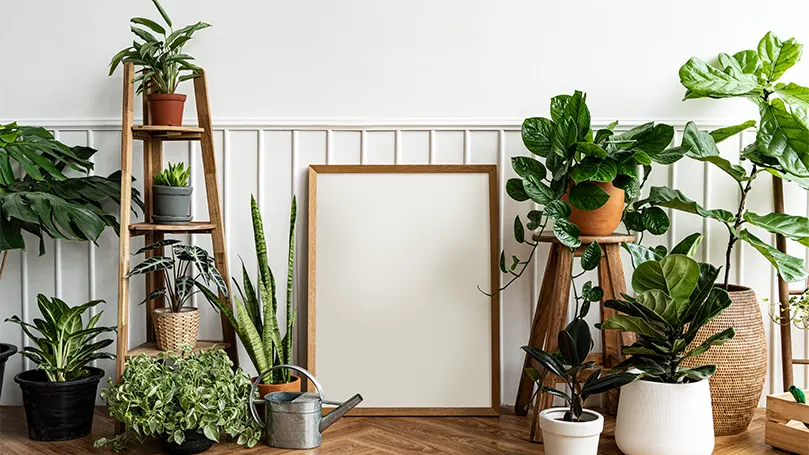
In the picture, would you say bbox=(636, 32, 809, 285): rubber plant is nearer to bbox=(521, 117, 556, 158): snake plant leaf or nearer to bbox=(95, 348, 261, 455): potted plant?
bbox=(521, 117, 556, 158): snake plant leaf

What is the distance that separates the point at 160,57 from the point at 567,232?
148 cm

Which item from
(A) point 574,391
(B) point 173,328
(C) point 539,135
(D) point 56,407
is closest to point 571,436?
(A) point 574,391

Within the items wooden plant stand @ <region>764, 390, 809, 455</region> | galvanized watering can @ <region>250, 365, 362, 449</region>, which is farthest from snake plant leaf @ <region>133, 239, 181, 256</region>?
wooden plant stand @ <region>764, 390, 809, 455</region>

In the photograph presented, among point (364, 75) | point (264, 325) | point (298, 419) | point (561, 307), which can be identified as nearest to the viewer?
point (298, 419)

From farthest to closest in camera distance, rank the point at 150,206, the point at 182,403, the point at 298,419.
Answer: the point at 150,206, the point at 298,419, the point at 182,403

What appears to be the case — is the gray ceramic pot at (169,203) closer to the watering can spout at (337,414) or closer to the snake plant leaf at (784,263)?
the watering can spout at (337,414)

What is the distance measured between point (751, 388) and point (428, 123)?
4.69 feet

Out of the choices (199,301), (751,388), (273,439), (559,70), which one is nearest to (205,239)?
(199,301)

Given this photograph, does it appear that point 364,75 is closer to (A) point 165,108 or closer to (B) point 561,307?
(A) point 165,108

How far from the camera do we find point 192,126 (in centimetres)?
269

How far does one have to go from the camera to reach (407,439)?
2439mm

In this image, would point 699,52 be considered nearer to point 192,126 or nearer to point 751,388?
point 751,388

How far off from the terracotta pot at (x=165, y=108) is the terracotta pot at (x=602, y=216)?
4.39 ft

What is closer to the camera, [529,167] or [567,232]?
[567,232]
